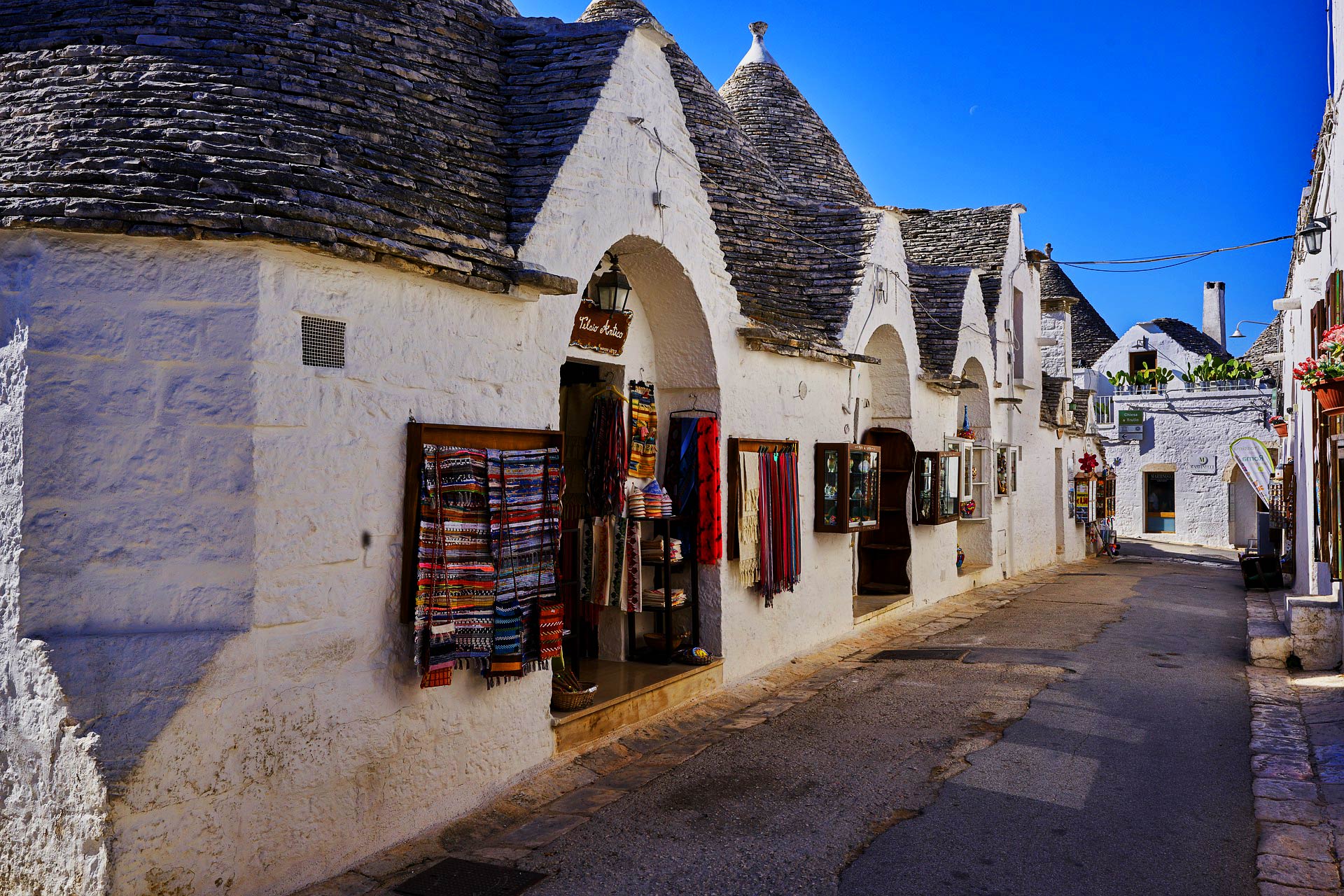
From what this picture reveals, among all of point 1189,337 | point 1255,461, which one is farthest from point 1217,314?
point 1255,461

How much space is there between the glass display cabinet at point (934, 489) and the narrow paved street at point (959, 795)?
4.22 meters

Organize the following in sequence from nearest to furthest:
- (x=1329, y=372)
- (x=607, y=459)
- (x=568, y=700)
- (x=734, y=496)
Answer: (x=568, y=700)
(x=1329, y=372)
(x=607, y=459)
(x=734, y=496)

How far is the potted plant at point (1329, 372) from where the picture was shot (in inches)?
284

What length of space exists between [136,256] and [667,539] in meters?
4.53

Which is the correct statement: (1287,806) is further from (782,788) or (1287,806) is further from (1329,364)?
(1329,364)

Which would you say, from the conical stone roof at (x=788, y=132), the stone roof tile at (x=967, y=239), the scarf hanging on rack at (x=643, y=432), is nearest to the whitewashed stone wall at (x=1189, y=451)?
the stone roof tile at (x=967, y=239)

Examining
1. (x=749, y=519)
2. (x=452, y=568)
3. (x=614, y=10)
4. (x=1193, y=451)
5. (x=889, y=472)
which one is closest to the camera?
(x=452, y=568)

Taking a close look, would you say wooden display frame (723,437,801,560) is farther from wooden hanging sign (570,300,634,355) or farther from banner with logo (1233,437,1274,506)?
banner with logo (1233,437,1274,506)

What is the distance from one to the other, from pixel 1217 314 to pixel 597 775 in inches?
1377

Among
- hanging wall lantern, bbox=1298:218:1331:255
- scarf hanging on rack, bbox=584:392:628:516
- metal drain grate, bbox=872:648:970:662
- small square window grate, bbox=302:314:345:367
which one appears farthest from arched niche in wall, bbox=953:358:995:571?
small square window grate, bbox=302:314:345:367

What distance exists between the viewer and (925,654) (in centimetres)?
1009

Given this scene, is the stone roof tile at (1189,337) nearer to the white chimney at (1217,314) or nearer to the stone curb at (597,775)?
the white chimney at (1217,314)

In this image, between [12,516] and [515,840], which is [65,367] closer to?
[12,516]

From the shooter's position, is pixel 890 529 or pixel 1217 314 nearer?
pixel 890 529
